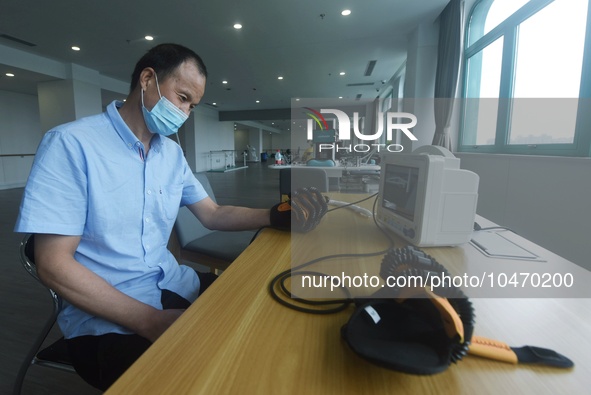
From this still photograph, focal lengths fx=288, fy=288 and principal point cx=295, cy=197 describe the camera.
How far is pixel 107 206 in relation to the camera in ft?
2.65

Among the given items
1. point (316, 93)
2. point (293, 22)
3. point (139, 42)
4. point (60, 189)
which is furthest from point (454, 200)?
point (316, 93)

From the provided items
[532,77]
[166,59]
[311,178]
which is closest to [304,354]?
[166,59]

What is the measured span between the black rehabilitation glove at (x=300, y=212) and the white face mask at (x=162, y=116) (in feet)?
1.56

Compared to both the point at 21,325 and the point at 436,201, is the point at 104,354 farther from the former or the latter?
the point at 21,325

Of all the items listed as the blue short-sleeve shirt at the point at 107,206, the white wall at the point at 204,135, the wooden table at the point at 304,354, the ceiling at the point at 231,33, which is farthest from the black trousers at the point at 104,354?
the white wall at the point at 204,135

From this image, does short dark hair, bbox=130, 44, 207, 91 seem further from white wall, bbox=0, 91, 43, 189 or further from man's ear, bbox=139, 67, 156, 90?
white wall, bbox=0, 91, 43, 189

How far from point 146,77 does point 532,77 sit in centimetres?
332

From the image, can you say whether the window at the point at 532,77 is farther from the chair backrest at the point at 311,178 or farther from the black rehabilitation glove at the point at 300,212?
the black rehabilitation glove at the point at 300,212

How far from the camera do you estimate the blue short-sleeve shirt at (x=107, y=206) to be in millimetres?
710

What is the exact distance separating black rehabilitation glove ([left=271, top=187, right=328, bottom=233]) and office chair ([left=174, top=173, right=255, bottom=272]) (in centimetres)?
54

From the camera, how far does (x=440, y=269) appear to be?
18.9 inches

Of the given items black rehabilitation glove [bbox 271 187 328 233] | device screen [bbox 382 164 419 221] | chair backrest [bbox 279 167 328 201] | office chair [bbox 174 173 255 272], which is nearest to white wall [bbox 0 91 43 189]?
chair backrest [bbox 279 167 328 201]

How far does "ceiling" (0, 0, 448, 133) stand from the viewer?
416 centimetres

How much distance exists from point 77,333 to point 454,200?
1.10 m
